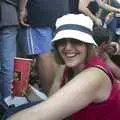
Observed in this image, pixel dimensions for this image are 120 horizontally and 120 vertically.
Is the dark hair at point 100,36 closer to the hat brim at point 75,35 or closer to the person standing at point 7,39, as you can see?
the person standing at point 7,39

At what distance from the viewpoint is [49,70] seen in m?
3.19

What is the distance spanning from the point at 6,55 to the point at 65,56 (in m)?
1.22

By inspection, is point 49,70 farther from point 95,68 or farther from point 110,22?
point 110,22

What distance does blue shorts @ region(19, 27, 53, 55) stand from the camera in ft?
12.2

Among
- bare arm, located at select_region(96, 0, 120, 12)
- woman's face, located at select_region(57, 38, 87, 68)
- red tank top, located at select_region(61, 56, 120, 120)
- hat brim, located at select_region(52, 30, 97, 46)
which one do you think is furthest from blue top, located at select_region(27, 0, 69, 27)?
Answer: bare arm, located at select_region(96, 0, 120, 12)

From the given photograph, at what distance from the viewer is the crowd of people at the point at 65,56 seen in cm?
185

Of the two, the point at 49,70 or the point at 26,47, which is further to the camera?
the point at 26,47

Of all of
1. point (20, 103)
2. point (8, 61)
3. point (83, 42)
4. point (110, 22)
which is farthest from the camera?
point (110, 22)

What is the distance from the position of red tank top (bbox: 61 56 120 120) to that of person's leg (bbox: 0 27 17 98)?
1459 mm

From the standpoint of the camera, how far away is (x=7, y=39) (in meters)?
3.50

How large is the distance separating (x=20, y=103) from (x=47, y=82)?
17.5 inches

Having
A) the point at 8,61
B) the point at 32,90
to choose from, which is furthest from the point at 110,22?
the point at 32,90

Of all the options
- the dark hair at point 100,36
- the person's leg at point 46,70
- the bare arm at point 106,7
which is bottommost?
the person's leg at point 46,70

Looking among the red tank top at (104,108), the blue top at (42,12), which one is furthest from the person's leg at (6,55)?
the red tank top at (104,108)
